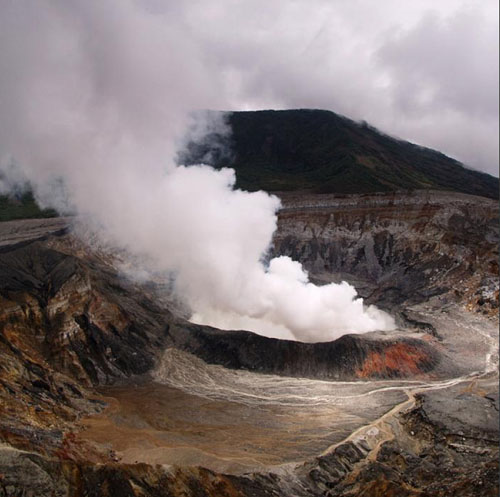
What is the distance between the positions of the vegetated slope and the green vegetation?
116 ft

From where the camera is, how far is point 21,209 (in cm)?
10562

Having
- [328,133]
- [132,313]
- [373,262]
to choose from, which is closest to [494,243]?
[373,262]

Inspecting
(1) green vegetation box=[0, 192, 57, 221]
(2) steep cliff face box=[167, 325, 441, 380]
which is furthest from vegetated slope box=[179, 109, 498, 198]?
(2) steep cliff face box=[167, 325, 441, 380]

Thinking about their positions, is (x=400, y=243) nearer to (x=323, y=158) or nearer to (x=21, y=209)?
(x=323, y=158)

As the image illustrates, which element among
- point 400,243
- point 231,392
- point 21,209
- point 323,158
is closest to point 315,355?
point 231,392

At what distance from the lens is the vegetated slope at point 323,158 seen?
116812 mm

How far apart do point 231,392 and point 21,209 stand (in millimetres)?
81388

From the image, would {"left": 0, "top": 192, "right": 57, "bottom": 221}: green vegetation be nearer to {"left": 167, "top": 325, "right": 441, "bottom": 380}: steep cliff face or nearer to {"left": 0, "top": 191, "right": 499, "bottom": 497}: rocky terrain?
{"left": 0, "top": 191, "right": 499, "bottom": 497}: rocky terrain

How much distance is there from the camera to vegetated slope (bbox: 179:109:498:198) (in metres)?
117

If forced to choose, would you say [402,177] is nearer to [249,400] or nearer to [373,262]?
[373,262]

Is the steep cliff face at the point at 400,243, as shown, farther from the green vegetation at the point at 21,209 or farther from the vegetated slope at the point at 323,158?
the green vegetation at the point at 21,209

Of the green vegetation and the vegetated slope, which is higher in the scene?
the vegetated slope

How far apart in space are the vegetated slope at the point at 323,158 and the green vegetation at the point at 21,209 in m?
Result: 35.5

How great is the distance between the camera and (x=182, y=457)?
2778 centimetres
